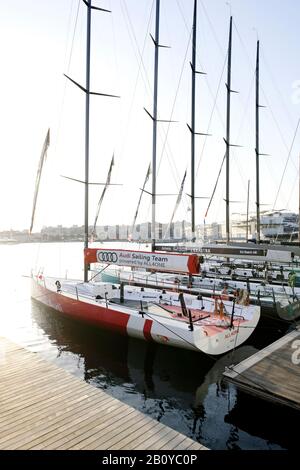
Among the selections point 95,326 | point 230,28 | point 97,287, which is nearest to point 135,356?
point 95,326

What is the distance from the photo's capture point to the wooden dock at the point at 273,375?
6871mm

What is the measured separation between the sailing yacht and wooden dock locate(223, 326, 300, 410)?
4.62ft

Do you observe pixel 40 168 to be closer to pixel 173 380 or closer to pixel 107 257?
pixel 107 257

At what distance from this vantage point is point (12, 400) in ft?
21.2

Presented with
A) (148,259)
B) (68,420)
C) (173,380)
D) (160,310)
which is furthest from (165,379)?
(68,420)

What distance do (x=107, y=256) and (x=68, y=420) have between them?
300 inches

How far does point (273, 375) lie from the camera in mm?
7824

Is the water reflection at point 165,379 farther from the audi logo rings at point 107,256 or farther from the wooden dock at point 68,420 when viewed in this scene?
the audi logo rings at point 107,256

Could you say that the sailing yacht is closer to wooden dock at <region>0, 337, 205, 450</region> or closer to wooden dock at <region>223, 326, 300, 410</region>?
wooden dock at <region>223, 326, 300, 410</region>

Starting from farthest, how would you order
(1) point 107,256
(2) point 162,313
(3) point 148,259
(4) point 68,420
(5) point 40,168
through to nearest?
(5) point 40,168 → (1) point 107,256 → (2) point 162,313 → (3) point 148,259 → (4) point 68,420

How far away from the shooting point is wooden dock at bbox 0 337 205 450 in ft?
16.7
